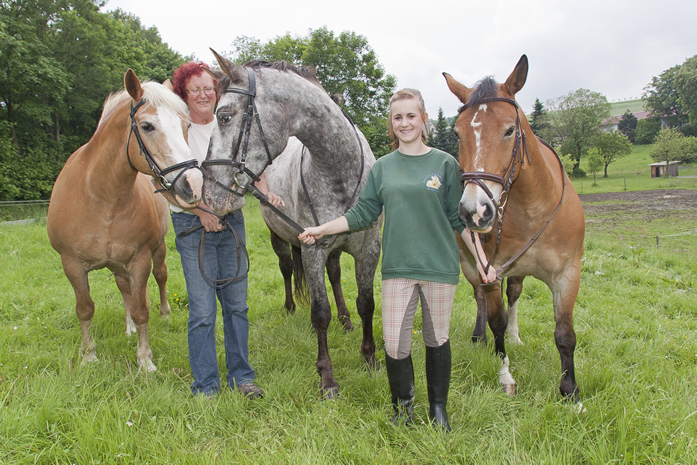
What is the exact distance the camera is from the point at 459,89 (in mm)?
2639

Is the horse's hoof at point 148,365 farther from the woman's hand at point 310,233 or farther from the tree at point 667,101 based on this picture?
the tree at point 667,101

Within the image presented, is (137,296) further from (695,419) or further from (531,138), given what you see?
(695,419)

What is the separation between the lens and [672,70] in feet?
215

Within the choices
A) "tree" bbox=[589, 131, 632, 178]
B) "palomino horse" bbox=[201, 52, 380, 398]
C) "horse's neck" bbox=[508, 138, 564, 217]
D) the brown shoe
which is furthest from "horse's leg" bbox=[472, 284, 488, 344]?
"tree" bbox=[589, 131, 632, 178]

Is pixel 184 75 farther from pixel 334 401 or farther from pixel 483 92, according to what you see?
pixel 334 401

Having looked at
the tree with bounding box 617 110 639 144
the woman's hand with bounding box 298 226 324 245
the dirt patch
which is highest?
the tree with bounding box 617 110 639 144

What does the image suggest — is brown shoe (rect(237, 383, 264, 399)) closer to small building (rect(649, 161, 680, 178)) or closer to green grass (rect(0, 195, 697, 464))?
green grass (rect(0, 195, 697, 464))

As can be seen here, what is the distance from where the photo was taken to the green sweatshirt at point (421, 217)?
7.26 ft

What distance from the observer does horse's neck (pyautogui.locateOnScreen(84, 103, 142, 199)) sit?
9.89ft

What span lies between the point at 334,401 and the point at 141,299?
1.94 meters

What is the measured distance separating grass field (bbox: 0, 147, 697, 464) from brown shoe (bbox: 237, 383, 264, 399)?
0.27 feet

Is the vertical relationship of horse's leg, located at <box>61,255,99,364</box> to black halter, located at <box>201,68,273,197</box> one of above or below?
below

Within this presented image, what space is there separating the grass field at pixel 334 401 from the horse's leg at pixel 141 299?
0.38ft

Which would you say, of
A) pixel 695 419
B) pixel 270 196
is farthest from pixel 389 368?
pixel 695 419
